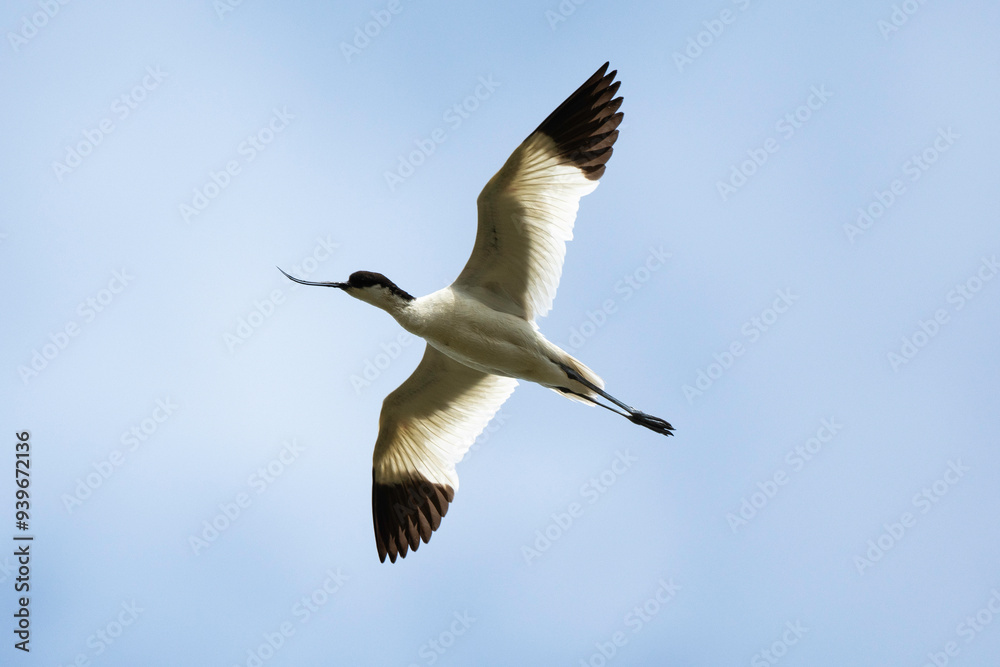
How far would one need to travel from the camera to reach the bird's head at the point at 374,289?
9.95 meters

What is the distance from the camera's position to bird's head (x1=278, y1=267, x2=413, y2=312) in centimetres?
995

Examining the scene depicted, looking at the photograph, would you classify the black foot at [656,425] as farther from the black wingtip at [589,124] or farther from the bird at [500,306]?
the black wingtip at [589,124]

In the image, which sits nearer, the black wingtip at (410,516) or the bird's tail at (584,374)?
the bird's tail at (584,374)

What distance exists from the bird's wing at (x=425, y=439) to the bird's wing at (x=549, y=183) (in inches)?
69.8

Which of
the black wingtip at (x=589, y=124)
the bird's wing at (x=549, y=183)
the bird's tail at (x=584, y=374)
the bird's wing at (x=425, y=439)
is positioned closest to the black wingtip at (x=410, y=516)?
the bird's wing at (x=425, y=439)

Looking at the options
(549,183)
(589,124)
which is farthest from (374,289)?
(589,124)

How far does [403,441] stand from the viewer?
37.4 ft

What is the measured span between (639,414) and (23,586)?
714 centimetres

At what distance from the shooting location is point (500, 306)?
10.2 meters

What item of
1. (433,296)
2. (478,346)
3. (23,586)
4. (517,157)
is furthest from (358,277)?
(23,586)

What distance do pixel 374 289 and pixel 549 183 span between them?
214 cm

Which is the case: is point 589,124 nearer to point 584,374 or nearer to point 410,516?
point 584,374

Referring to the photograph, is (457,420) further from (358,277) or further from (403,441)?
(358,277)

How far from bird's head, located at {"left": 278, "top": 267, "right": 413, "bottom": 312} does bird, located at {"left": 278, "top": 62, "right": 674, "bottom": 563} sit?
1 centimetres
